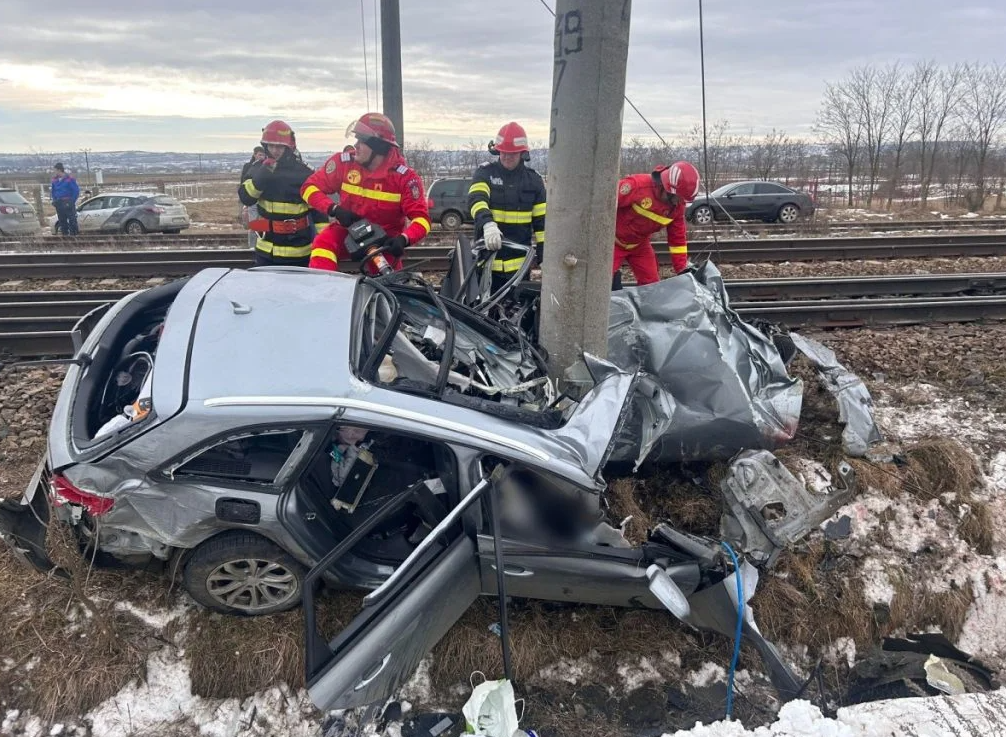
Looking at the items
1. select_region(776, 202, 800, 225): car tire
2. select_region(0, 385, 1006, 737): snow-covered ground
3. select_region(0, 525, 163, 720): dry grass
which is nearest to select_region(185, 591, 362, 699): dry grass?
select_region(0, 385, 1006, 737): snow-covered ground

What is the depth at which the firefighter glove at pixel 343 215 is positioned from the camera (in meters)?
5.17

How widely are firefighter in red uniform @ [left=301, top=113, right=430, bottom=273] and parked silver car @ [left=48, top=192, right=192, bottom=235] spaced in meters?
11.8

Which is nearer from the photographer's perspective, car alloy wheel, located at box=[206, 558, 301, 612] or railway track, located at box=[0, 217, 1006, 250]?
car alloy wheel, located at box=[206, 558, 301, 612]

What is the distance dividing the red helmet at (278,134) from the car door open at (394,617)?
→ 13.2 ft

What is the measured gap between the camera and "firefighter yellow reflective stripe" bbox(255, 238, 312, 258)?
5.88 metres

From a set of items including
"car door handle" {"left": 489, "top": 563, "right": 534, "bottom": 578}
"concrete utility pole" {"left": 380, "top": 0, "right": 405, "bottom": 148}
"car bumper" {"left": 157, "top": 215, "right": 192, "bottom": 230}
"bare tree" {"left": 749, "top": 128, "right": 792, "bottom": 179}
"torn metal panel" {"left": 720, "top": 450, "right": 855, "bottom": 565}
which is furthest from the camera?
"bare tree" {"left": 749, "top": 128, "right": 792, "bottom": 179}

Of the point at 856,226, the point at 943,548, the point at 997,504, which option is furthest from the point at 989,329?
the point at 856,226

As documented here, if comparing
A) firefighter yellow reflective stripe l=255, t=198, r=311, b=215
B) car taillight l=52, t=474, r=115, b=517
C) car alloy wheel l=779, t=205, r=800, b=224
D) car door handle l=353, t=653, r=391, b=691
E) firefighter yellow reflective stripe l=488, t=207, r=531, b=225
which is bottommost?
car door handle l=353, t=653, r=391, b=691

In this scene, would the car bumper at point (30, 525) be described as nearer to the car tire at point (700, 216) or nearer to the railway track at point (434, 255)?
the railway track at point (434, 255)

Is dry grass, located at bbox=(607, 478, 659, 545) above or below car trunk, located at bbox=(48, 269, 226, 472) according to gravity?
below

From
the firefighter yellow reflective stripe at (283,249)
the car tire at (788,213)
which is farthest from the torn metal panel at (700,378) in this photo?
the car tire at (788,213)

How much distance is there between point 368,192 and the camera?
17.2 feet

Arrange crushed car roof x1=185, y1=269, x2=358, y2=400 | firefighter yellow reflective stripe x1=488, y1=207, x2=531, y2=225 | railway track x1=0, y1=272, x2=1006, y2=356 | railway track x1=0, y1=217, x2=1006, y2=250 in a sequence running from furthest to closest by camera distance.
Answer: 1. railway track x1=0, y1=217, x2=1006, y2=250
2. railway track x1=0, y1=272, x2=1006, y2=356
3. firefighter yellow reflective stripe x1=488, y1=207, x2=531, y2=225
4. crushed car roof x1=185, y1=269, x2=358, y2=400

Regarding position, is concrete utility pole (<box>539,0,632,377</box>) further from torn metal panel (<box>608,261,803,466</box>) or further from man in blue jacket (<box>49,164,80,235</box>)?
man in blue jacket (<box>49,164,80,235</box>)
